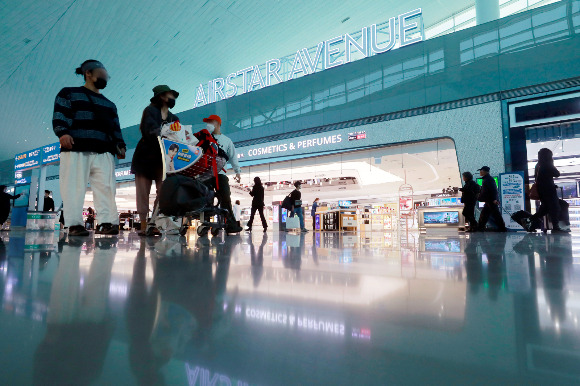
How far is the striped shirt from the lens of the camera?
8.54ft

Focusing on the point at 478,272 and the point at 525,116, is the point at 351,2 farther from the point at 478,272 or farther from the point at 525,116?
the point at 478,272

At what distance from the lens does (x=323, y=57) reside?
11336mm

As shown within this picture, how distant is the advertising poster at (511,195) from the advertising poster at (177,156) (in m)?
7.31

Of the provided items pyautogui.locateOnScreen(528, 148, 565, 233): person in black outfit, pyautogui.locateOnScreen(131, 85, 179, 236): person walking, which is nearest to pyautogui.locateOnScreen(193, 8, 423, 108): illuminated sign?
pyautogui.locateOnScreen(528, 148, 565, 233): person in black outfit

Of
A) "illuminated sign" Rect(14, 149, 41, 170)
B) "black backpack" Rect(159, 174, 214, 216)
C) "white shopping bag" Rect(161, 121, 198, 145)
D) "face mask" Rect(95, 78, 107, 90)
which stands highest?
"illuminated sign" Rect(14, 149, 41, 170)

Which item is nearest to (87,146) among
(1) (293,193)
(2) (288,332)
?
(2) (288,332)

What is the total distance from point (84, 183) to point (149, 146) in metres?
0.79

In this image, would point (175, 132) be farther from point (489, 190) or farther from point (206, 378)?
point (489, 190)

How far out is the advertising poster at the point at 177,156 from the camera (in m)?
2.69

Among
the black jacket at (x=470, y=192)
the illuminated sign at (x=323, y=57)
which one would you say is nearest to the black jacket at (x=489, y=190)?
the black jacket at (x=470, y=192)

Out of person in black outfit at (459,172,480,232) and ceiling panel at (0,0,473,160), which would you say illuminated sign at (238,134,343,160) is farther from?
ceiling panel at (0,0,473,160)

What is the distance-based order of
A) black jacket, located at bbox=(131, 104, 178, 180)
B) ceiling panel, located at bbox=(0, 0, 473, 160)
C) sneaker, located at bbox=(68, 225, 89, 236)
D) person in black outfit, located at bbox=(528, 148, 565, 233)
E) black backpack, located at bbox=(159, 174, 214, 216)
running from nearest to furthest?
black backpack, located at bbox=(159, 174, 214, 216) → sneaker, located at bbox=(68, 225, 89, 236) → black jacket, located at bbox=(131, 104, 178, 180) → person in black outfit, located at bbox=(528, 148, 565, 233) → ceiling panel, located at bbox=(0, 0, 473, 160)

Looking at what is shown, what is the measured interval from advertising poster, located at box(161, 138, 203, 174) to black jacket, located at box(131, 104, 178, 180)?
0.39 m

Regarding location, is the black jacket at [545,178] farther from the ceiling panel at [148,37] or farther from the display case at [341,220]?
the ceiling panel at [148,37]
